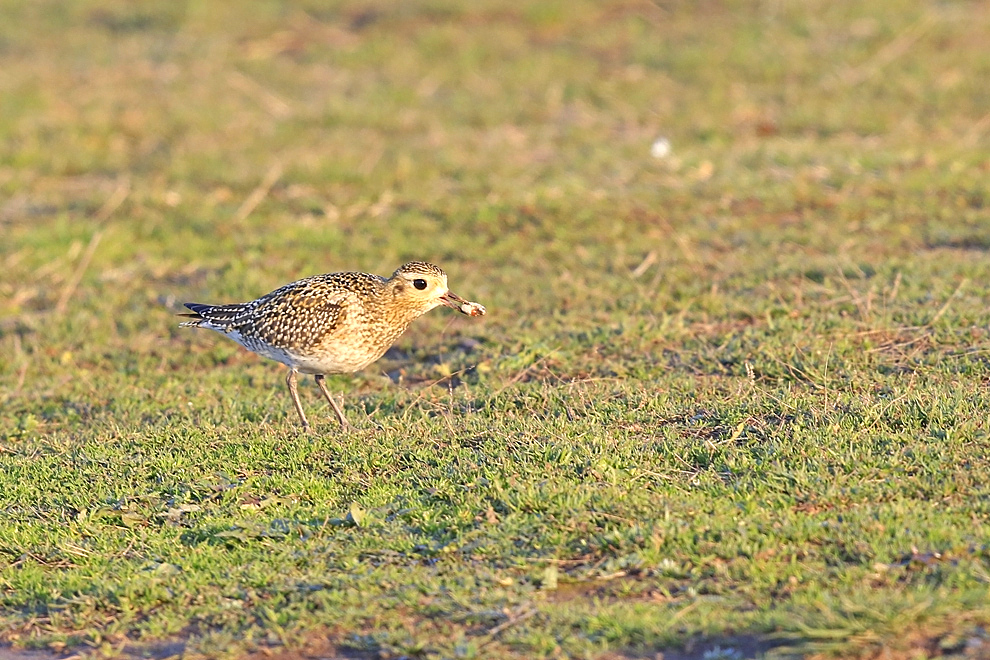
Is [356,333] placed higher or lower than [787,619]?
higher

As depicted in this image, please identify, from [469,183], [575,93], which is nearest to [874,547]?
[469,183]

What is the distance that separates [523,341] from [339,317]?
5.81 feet

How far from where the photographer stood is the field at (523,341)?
233 inches

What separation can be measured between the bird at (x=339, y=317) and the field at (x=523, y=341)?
0.35 m

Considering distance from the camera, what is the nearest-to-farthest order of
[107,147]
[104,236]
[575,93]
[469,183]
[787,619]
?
[787,619] < [104,236] < [469,183] < [107,147] < [575,93]

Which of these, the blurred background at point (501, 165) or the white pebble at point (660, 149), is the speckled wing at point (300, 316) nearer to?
the blurred background at point (501, 165)

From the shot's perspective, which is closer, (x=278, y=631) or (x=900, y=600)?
(x=900, y=600)

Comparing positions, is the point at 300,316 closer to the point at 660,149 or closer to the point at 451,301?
the point at 451,301

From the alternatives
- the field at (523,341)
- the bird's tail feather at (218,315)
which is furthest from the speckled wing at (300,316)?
the field at (523,341)

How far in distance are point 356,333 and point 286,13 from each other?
1403cm

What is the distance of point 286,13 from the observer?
21.1 metres

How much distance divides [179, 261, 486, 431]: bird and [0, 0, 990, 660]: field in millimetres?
349

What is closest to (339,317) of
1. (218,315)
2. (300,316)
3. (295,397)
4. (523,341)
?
(300,316)

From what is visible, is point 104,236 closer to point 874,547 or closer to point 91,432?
point 91,432
